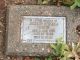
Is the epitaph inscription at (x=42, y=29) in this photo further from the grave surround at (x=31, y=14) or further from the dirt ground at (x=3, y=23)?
the dirt ground at (x=3, y=23)

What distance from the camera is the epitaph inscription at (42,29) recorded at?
90.7 inches

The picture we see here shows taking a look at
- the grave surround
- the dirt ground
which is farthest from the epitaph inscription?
the dirt ground

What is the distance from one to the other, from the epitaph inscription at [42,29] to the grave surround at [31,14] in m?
0.03

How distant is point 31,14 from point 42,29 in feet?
0.45

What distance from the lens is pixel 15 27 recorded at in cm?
230

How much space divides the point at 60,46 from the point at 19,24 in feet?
1.11

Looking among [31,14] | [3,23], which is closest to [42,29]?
[31,14]

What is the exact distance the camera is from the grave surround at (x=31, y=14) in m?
2.29

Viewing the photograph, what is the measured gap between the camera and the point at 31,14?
2324 mm

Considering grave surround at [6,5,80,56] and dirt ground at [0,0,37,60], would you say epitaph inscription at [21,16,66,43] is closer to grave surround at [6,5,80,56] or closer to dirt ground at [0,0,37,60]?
grave surround at [6,5,80,56]

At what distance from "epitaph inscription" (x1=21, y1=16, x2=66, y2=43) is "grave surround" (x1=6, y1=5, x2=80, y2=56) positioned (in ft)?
0.09

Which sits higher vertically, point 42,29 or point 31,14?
point 31,14

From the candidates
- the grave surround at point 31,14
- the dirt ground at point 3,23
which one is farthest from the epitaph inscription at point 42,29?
the dirt ground at point 3,23

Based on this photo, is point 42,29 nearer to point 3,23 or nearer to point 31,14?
point 31,14
